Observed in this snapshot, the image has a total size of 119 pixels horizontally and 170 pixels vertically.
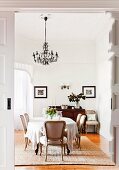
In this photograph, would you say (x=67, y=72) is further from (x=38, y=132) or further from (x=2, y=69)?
(x=2, y=69)

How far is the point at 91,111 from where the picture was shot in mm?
12203

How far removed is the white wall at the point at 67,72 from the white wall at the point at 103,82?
49 cm

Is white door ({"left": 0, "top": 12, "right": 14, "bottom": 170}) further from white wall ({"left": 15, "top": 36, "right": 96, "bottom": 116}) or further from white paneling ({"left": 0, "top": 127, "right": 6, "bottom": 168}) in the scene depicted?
white wall ({"left": 15, "top": 36, "right": 96, "bottom": 116})

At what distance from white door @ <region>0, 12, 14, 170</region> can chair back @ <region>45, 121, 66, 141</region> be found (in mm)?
2280

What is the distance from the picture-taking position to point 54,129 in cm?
689

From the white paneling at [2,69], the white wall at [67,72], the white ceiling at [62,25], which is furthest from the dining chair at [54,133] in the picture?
the white wall at [67,72]

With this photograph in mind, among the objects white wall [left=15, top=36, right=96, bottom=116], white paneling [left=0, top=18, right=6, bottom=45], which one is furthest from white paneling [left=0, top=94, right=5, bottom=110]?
white wall [left=15, top=36, right=96, bottom=116]

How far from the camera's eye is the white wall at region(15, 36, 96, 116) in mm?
12391

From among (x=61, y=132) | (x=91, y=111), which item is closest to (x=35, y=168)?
(x=61, y=132)

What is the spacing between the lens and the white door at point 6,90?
4.61m

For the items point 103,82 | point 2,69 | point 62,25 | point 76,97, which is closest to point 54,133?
point 2,69

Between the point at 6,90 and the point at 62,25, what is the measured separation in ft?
18.2
